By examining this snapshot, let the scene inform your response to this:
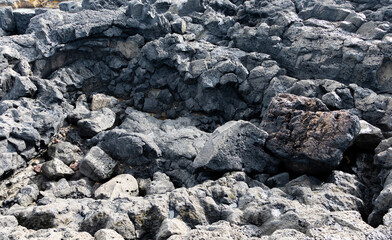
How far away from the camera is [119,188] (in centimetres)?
1061

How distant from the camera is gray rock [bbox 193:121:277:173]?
1019 centimetres

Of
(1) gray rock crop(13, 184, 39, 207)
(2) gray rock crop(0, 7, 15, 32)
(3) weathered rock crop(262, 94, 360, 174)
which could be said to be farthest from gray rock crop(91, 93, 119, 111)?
(3) weathered rock crop(262, 94, 360, 174)

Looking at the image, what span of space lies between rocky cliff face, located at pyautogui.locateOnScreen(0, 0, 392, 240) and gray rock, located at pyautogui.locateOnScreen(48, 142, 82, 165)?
0.06 m

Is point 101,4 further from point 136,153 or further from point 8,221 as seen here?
point 8,221

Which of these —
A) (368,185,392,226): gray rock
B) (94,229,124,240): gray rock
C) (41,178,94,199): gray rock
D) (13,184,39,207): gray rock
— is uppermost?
(368,185,392,226): gray rock

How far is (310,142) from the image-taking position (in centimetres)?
977

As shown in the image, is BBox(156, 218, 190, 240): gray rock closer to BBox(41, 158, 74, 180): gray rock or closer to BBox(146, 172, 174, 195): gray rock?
BBox(146, 172, 174, 195): gray rock

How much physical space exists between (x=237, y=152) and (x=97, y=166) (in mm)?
4958

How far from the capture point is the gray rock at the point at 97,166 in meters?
11.4

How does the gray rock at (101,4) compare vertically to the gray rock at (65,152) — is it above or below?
above

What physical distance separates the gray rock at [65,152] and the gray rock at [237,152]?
502 centimetres

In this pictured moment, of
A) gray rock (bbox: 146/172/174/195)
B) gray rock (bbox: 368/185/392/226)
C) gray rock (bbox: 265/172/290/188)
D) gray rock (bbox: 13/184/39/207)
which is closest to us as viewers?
gray rock (bbox: 368/185/392/226)

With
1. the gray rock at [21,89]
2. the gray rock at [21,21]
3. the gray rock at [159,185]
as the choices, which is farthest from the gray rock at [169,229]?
the gray rock at [21,21]

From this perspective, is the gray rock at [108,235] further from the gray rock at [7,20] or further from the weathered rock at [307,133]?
the gray rock at [7,20]
